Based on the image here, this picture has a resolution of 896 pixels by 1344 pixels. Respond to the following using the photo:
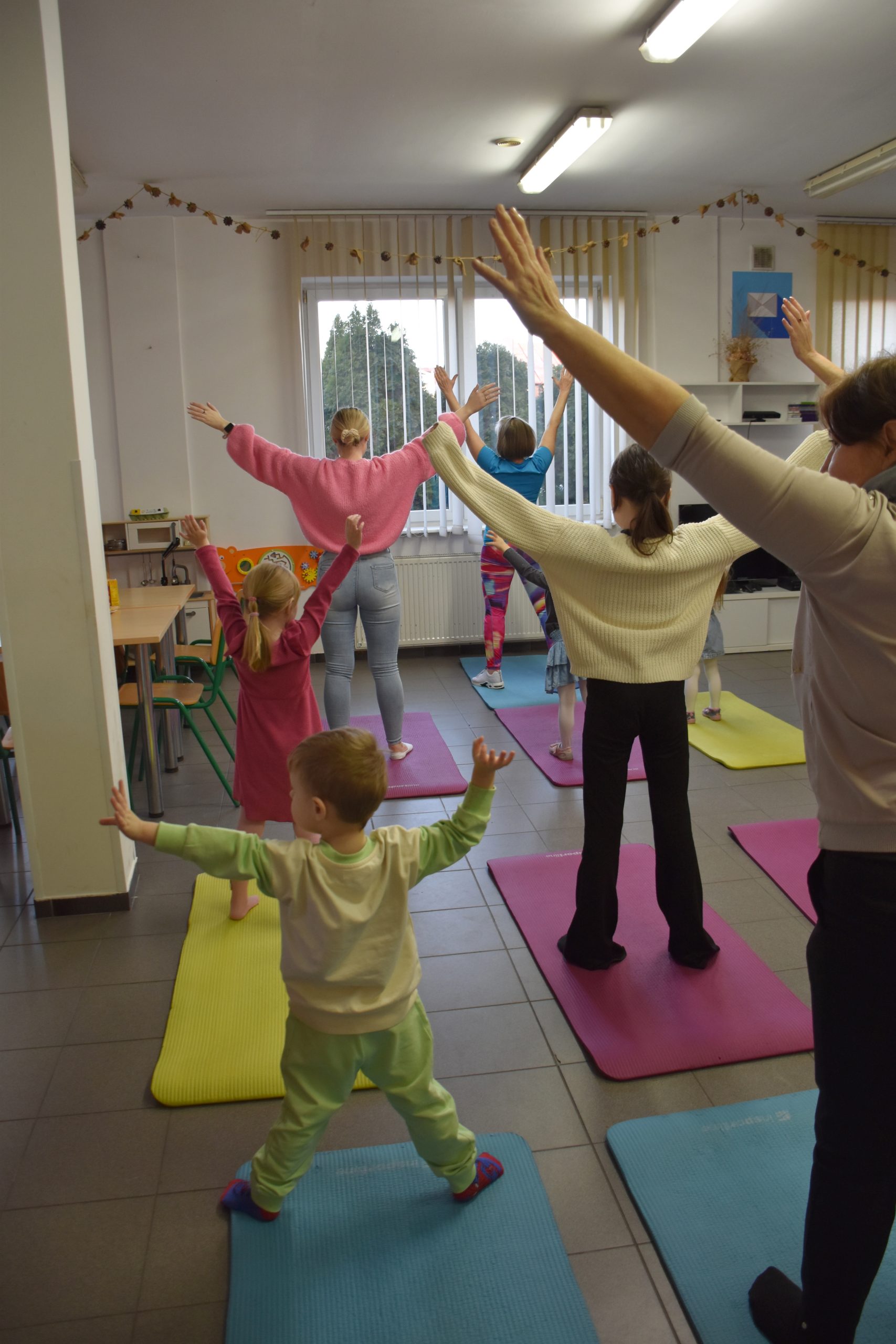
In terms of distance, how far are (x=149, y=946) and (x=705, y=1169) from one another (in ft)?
5.64

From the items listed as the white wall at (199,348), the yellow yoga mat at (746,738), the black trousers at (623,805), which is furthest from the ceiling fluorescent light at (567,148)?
the black trousers at (623,805)

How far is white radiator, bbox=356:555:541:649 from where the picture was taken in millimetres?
6777

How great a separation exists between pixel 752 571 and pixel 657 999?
4938mm

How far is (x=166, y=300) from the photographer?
620 cm

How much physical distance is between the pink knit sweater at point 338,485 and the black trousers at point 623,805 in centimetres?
174

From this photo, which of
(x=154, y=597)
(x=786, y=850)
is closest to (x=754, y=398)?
(x=786, y=850)

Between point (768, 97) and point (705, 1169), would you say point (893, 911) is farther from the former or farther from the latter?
point (768, 97)

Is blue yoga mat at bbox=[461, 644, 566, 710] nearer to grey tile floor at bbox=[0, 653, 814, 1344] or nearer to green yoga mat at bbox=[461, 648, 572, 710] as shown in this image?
green yoga mat at bbox=[461, 648, 572, 710]

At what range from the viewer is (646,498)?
2357 millimetres

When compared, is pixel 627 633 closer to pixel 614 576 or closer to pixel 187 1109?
pixel 614 576

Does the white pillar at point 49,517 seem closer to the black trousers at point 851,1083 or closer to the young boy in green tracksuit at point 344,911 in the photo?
the young boy in green tracksuit at point 344,911

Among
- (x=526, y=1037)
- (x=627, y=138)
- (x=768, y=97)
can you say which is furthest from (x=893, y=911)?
(x=627, y=138)

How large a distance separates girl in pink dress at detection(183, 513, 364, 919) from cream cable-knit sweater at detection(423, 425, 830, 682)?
55cm

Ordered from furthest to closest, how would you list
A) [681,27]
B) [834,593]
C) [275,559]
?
[275,559] → [681,27] → [834,593]
